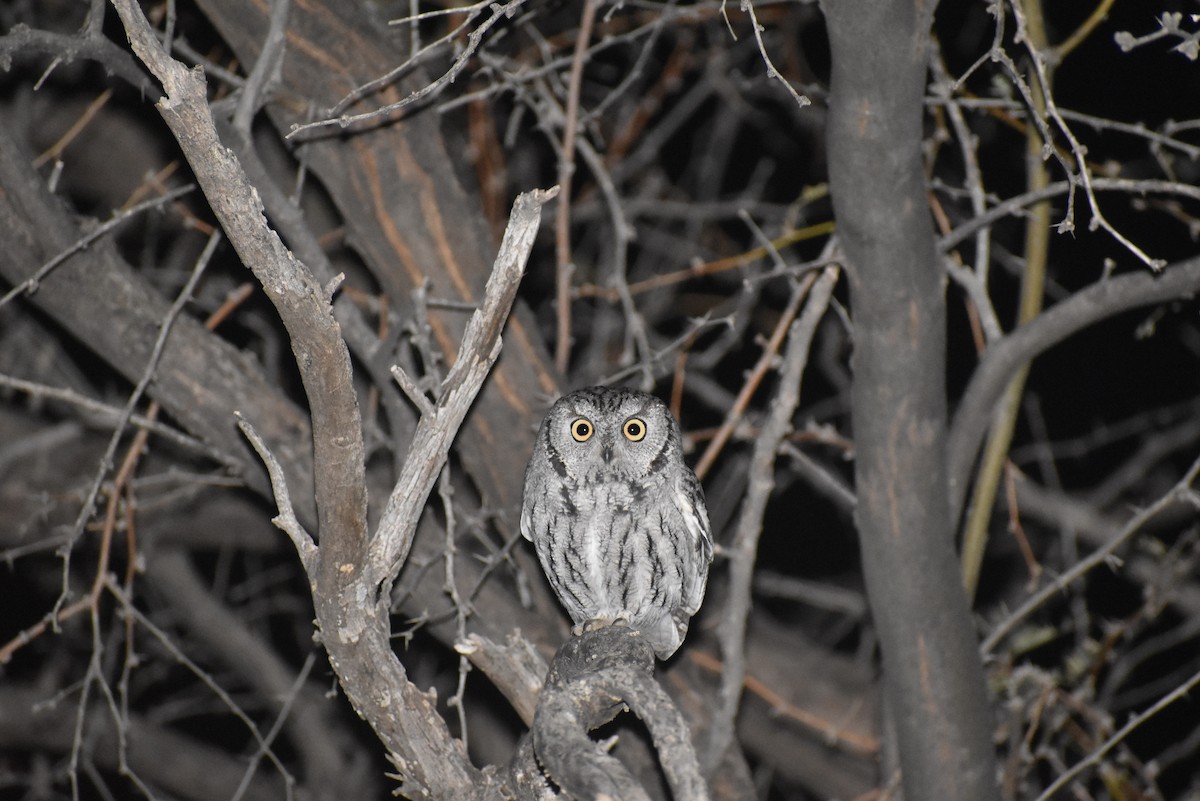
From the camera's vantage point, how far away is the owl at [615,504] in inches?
129

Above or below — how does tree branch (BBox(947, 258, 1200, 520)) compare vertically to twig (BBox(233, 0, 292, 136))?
below

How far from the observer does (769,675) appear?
16.0 ft

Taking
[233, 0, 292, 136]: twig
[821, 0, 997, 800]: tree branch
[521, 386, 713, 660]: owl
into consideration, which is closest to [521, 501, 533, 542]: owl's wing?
[521, 386, 713, 660]: owl

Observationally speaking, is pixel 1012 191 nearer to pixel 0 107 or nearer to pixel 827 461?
pixel 827 461

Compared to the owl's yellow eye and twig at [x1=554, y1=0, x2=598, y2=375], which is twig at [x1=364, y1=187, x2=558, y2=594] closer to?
the owl's yellow eye

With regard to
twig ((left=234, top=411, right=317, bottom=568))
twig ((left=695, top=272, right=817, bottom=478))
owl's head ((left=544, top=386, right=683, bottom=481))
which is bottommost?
twig ((left=234, top=411, right=317, bottom=568))

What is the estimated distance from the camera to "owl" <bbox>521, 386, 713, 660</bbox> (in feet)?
10.8

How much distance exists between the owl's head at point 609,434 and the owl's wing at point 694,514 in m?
0.10

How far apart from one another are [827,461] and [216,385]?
3.90m

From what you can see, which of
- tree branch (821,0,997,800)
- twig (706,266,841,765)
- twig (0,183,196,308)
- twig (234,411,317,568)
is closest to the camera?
twig (234,411,317,568)

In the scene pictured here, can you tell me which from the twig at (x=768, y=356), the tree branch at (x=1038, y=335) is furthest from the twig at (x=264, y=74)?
the tree branch at (x=1038, y=335)

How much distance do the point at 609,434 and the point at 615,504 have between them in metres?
0.22

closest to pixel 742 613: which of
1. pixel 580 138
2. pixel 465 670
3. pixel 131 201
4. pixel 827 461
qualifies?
pixel 465 670

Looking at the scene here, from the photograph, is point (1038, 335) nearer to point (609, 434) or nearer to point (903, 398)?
point (903, 398)
